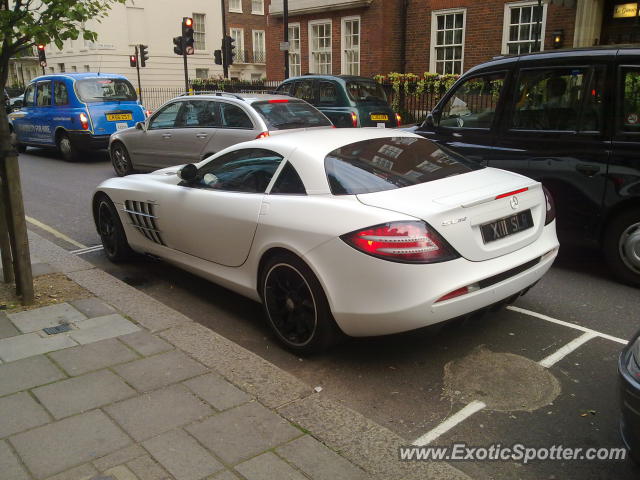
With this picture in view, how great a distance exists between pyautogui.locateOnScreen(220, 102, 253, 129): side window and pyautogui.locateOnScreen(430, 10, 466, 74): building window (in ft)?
38.3

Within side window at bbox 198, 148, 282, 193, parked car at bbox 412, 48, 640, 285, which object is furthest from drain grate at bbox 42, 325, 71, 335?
parked car at bbox 412, 48, 640, 285

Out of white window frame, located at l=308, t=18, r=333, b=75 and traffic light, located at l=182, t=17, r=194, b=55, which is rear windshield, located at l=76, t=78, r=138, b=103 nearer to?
traffic light, located at l=182, t=17, r=194, b=55

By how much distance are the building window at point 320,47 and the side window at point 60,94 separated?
449 inches

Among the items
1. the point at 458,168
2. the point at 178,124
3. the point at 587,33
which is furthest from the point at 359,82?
the point at 458,168

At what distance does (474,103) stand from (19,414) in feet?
17.8

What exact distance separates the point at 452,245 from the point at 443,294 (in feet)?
1.02

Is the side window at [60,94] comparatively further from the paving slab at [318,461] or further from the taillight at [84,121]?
the paving slab at [318,461]

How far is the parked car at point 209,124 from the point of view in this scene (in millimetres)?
9078

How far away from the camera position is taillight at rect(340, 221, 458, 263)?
3531 millimetres

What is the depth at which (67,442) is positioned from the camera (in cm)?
295

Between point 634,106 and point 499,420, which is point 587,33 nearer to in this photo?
point 634,106

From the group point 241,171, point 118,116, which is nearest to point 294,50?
point 118,116

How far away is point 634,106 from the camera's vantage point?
17.9ft

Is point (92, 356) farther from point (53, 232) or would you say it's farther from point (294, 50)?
point (294, 50)
